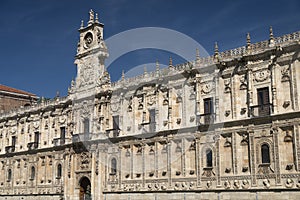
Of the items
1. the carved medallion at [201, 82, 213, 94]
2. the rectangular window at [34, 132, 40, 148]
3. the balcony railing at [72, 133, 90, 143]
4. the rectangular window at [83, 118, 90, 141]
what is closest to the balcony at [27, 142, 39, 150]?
the rectangular window at [34, 132, 40, 148]

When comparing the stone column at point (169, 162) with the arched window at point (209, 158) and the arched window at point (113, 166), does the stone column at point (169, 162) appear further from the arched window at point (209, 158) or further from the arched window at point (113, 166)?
the arched window at point (113, 166)

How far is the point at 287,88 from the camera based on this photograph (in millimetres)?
25625

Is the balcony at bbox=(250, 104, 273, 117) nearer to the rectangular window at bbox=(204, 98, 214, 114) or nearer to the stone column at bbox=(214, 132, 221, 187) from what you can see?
the stone column at bbox=(214, 132, 221, 187)

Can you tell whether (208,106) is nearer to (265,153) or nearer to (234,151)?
(234,151)

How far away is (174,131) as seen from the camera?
30891mm

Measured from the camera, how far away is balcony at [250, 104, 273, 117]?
25953 millimetres

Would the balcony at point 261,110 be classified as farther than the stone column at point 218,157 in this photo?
No

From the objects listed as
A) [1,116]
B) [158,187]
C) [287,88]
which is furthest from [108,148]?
[1,116]

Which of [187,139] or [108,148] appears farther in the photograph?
[108,148]

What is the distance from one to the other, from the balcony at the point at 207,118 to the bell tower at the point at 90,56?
1235 cm

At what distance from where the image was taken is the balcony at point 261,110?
85.1 feet

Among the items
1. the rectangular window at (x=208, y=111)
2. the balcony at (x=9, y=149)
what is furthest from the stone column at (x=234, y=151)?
the balcony at (x=9, y=149)

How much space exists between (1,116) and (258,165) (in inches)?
1337

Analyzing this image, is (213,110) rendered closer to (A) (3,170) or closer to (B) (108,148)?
(B) (108,148)
